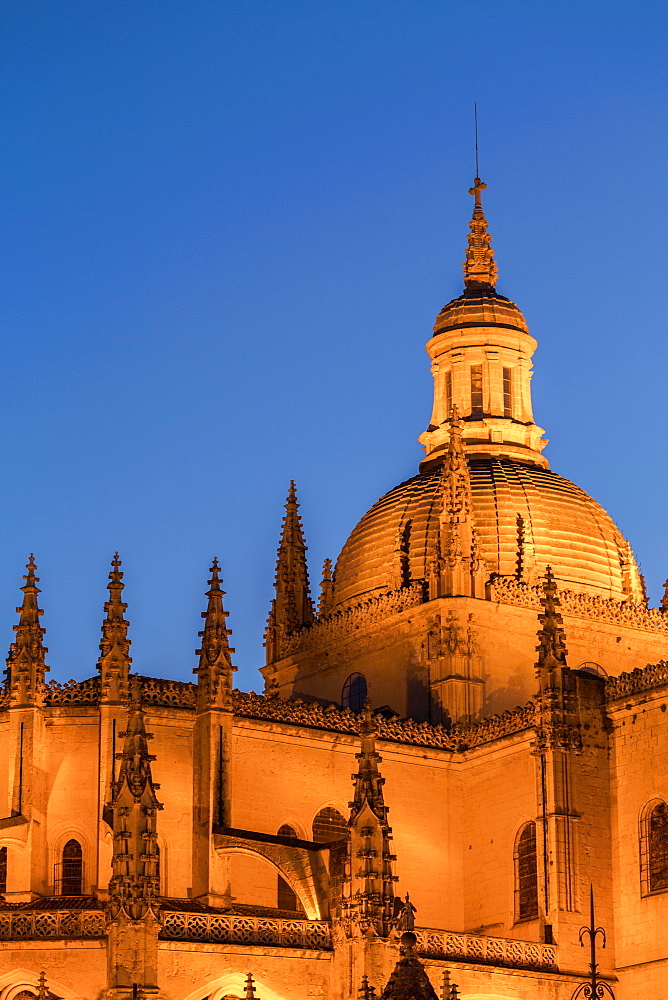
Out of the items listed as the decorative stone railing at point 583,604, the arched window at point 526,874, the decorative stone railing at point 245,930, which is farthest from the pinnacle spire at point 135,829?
the decorative stone railing at point 583,604

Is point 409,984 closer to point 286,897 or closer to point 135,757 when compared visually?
point 135,757

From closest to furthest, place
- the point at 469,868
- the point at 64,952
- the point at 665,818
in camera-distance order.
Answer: the point at 64,952 → the point at 665,818 → the point at 469,868

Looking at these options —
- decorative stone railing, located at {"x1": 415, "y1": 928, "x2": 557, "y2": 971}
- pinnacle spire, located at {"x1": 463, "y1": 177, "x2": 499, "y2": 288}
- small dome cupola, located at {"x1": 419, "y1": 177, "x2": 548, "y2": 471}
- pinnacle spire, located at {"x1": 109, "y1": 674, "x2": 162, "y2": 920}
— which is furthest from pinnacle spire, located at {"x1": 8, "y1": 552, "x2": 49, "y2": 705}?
pinnacle spire, located at {"x1": 463, "y1": 177, "x2": 499, "y2": 288}

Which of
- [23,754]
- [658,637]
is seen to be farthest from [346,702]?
[23,754]

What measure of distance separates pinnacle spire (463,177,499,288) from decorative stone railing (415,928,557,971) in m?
24.3

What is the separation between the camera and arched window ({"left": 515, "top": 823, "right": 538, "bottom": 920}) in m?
46.2

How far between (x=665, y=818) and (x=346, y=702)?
1274 cm

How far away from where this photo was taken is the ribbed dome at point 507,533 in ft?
179

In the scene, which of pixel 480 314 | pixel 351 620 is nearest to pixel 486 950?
pixel 351 620

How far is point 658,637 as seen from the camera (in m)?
55.2

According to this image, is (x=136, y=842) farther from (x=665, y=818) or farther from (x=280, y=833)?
(x=665, y=818)

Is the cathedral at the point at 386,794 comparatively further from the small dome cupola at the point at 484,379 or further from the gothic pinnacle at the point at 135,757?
the small dome cupola at the point at 484,379

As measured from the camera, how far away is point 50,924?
40.3m

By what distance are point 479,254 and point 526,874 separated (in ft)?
76.1
